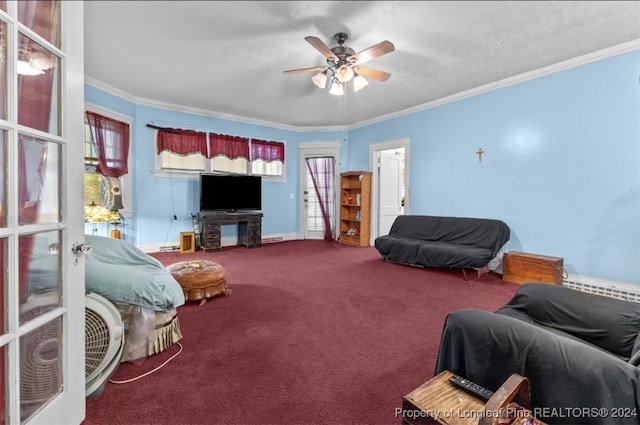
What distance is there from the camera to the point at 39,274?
114 centimetres

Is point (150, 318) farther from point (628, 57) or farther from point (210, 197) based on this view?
point (628, 57)

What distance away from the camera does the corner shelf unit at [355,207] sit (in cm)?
602

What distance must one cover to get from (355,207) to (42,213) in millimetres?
5596

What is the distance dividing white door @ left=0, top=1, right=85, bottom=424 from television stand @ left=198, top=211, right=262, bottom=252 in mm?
4001

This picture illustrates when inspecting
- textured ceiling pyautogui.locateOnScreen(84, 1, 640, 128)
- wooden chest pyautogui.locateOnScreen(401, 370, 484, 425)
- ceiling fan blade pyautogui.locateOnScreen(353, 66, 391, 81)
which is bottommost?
wooden chest pyautogui.locateOnScreen(401, 370, 484, 425)

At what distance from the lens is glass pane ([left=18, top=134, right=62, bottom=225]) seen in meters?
1.07

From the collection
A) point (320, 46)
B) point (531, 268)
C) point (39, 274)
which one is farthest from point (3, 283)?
point (531, 268)

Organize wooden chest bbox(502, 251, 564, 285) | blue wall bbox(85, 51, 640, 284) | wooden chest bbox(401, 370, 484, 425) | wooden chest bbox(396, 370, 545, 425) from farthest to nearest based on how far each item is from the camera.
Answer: wooden chest bbox(502, 251, 564, 285) → blue wall bbox(85, 51, 640, 284) → wooden chest bbox(401, 370, 484, 425) → wooden chest bbox(396, 370, 545, 425)

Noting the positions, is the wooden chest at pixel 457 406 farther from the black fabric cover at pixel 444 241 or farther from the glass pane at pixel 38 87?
the black fabric cover at pixel 444 241

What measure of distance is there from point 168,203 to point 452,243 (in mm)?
4800

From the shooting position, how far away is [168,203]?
5285 millimetres

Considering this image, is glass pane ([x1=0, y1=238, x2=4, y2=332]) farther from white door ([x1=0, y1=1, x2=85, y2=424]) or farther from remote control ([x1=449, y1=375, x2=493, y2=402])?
remote control ([x1=449, y1=375, x2=493, y2=402])

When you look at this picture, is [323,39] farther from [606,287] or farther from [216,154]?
[606,287]

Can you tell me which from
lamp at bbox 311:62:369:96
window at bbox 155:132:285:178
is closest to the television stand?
window at bbox 155:132:285:178
